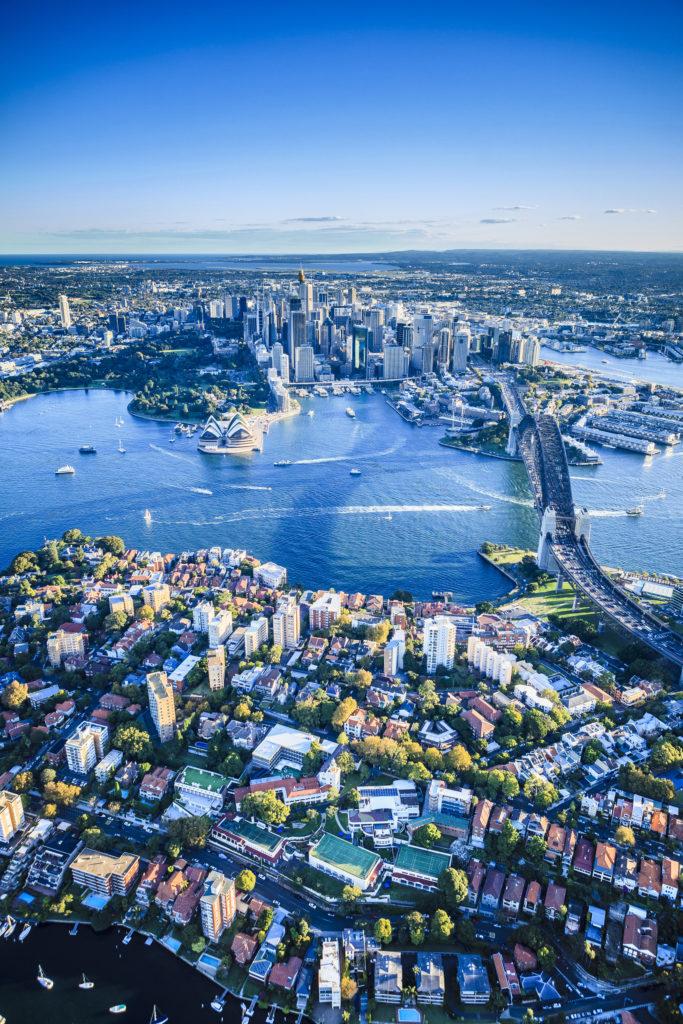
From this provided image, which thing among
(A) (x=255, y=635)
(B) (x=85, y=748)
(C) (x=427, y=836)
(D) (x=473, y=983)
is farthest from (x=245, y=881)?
(A) (x=255, y=635)

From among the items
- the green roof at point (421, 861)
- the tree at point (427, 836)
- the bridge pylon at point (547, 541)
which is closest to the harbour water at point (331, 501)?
the bridge pylon at point (547, 541)

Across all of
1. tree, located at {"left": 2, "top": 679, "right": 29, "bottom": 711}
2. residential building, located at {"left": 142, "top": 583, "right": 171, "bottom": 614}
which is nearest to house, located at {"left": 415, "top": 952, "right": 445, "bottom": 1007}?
tree, located at {"left": 2, "top": 679, "right": 29, "bottom": 711}

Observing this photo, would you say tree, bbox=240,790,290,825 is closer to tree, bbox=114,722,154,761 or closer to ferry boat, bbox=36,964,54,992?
tree, bbox=114,722,154,761

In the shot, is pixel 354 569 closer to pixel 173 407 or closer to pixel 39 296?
pixel 173 407

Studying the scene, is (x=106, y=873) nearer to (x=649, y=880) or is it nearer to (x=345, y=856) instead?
(x=345, y=856)

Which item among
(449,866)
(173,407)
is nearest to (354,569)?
(449,866)
